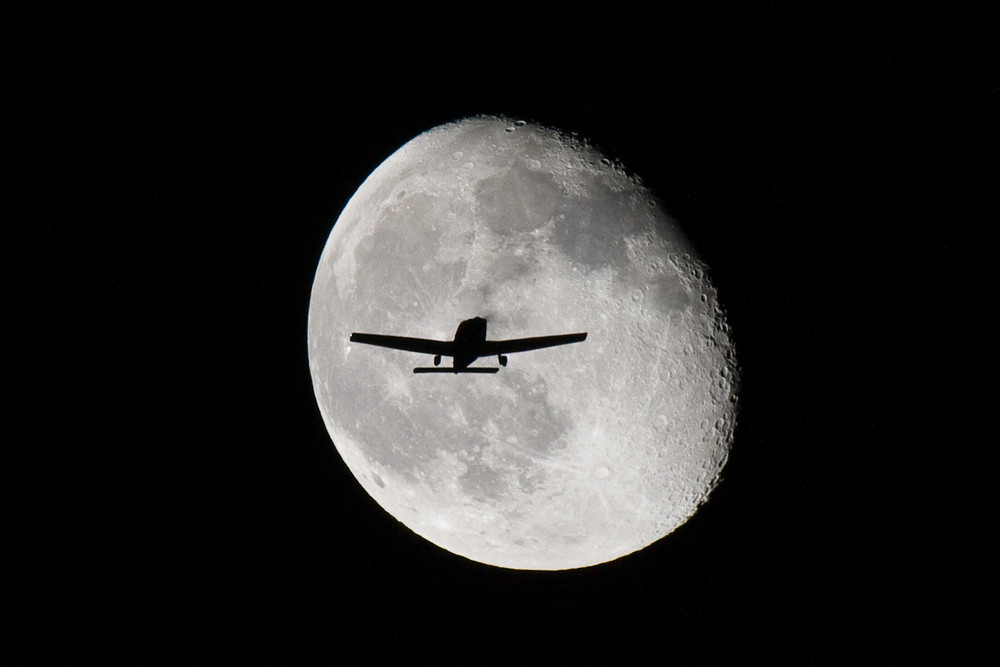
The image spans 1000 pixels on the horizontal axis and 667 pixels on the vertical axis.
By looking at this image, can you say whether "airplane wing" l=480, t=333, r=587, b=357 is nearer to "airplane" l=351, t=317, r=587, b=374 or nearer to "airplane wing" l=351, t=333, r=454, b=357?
"airplane" l=351, t=317, r=587, b=374

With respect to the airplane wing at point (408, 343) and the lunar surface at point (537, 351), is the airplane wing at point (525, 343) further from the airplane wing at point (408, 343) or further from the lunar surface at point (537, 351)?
the airplane wing at point (408, 343)

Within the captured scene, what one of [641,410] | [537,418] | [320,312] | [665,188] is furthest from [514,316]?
[320,312]

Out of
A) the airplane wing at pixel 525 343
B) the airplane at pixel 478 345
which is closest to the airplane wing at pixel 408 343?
the airplane at pixel 478 345

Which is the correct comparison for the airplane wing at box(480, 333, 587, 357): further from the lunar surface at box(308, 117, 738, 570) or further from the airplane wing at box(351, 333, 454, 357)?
the airplane wing at box(351, 333, 454, 357)

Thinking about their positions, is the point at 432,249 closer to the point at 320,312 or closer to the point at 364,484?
the point at 320,312

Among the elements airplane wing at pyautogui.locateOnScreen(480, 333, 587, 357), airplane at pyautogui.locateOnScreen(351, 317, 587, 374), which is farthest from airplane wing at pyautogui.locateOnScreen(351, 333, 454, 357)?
airplane wing at pyautogui.locateOnScreen(480, 333, 587, 357)
